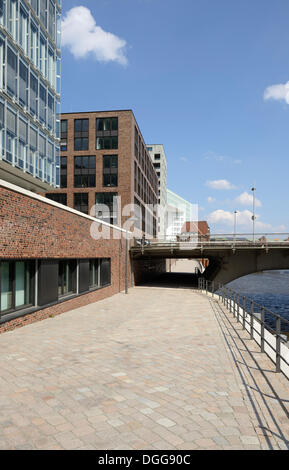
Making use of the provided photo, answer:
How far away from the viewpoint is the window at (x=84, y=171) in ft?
124

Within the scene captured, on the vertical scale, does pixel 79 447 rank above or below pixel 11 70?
below

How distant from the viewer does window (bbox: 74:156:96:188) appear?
37.7 m

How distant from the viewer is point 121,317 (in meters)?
13.4

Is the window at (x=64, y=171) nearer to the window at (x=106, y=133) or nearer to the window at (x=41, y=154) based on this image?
the window at (x=106, y=133)

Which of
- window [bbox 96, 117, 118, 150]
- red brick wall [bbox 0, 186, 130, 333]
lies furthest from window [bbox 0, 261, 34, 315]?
window [bbox 96, 117, 118, 150]

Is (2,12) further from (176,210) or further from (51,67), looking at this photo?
(176,210)

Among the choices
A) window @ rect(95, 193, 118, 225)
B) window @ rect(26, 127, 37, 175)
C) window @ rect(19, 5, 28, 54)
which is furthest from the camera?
window @ rect(95, 193, 118, 225)

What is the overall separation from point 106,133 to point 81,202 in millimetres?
8676

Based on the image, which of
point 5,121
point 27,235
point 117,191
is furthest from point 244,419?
point 117,191

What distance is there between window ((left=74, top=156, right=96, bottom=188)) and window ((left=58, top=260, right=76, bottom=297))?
23.4 meters

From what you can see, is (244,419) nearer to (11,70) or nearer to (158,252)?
(11,70)

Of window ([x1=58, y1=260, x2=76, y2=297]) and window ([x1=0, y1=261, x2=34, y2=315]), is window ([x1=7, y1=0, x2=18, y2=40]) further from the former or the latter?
window ([x1=0, y1=261, x2=34, y2=315])

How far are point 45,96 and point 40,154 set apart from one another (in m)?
4.19

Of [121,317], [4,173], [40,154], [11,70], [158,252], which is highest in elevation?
[11,70]
